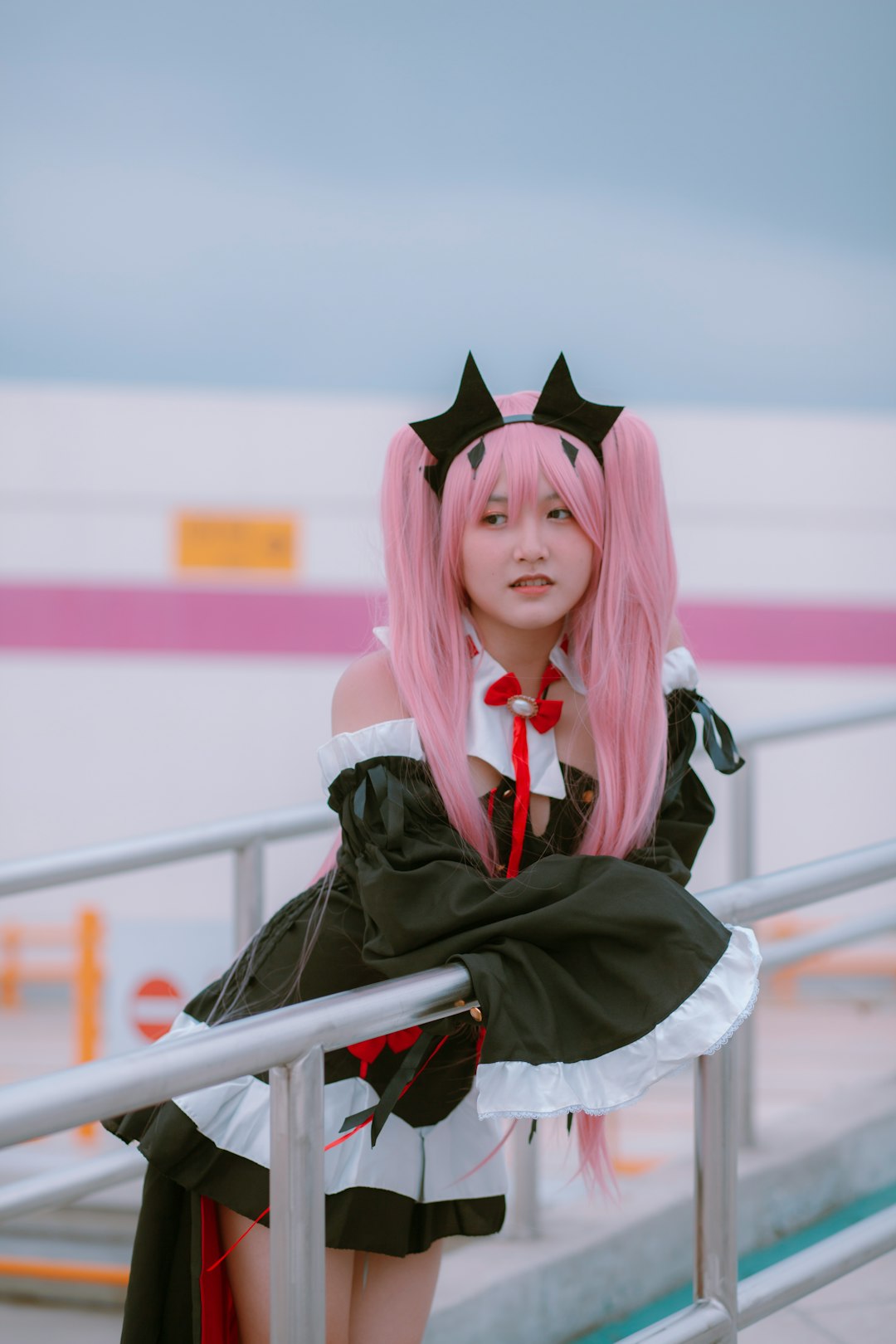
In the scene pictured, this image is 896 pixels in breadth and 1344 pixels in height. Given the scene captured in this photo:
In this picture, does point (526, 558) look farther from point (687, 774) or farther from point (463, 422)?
point (687, 774)

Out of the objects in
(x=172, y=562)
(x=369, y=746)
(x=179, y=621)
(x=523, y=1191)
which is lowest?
(x=523, y=1191)

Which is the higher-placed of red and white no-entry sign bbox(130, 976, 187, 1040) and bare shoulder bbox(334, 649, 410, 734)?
bare shoulder bbox(334, 649, 410, 734)

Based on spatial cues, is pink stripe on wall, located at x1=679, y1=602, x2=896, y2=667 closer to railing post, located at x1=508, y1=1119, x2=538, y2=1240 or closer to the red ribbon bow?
railing post, located at x1=508, y1=1119, x2=538, y2=1240

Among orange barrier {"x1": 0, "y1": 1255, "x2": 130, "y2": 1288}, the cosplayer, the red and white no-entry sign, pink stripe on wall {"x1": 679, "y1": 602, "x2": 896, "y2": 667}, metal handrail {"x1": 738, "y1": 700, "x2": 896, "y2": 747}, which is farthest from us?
pink stripe on wall {"x1": 679, "y1": 602, "x2": 896, "y2": 667}

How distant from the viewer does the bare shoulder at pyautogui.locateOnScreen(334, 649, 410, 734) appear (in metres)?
1.08

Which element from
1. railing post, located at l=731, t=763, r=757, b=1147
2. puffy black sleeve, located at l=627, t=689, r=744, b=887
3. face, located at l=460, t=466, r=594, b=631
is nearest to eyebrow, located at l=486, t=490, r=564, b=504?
face, located at l=460, t=466, r=594, b=631

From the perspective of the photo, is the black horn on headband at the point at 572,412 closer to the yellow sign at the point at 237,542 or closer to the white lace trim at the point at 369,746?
the white lace trim at the point at 369,746

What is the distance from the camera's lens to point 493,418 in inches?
43.4

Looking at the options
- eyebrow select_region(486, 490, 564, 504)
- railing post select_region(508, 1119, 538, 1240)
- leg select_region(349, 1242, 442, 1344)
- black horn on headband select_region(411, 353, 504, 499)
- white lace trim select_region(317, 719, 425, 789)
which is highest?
black horn on headband select_region(411, 353, 504, 499)

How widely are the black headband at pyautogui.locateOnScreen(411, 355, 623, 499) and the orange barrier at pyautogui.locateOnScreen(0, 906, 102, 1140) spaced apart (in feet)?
6.40

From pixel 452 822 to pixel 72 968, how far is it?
2.50 meters

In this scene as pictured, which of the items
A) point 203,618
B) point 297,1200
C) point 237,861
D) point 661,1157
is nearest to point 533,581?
point 297,1200

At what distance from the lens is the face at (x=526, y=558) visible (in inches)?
42.6

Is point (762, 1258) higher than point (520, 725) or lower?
lower
